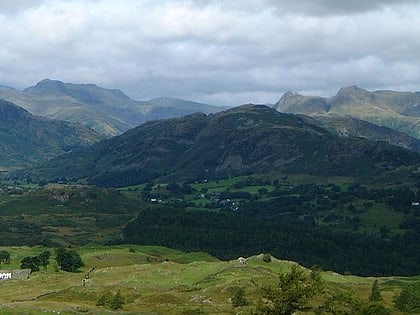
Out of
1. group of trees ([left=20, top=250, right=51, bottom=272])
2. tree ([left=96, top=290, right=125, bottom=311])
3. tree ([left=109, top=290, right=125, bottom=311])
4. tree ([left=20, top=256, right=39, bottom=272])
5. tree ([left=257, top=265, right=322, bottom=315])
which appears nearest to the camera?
tree ([left=257, top=265, right=322, bottom=315])

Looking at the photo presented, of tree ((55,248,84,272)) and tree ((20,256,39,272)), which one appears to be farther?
tree ((55,248,84,272))

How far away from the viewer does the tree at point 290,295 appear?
58.8 metres

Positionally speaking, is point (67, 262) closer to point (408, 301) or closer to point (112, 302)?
point (112, 302)

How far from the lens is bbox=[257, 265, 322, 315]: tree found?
58.8m

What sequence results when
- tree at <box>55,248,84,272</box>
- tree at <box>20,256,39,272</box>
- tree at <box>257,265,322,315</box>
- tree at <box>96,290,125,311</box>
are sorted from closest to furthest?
tree at <box>257,265,322,315</box> → tree at <box>96,290,125,311</box> → tree at <box>20,256,39,272</box> → tree at <box>55,248,84,272</box>

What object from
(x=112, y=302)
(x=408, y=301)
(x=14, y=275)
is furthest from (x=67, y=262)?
(x=408, y=301)

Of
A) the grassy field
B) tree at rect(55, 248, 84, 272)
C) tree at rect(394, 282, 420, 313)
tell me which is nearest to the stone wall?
the grassy field

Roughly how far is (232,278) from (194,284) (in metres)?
7.69

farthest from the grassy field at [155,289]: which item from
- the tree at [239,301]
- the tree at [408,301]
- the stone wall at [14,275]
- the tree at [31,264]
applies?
the tree at [31,264]

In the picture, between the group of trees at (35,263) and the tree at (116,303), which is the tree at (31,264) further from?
the tree at (116,303)

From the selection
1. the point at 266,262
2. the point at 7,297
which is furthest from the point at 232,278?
the point at 7,297

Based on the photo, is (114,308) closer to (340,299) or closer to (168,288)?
(168,288)

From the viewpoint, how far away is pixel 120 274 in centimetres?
14050

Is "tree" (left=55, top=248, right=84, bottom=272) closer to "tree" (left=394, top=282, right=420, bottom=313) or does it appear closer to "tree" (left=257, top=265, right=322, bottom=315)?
"tree" (left=394, top=282, right=420, bottom=313)
